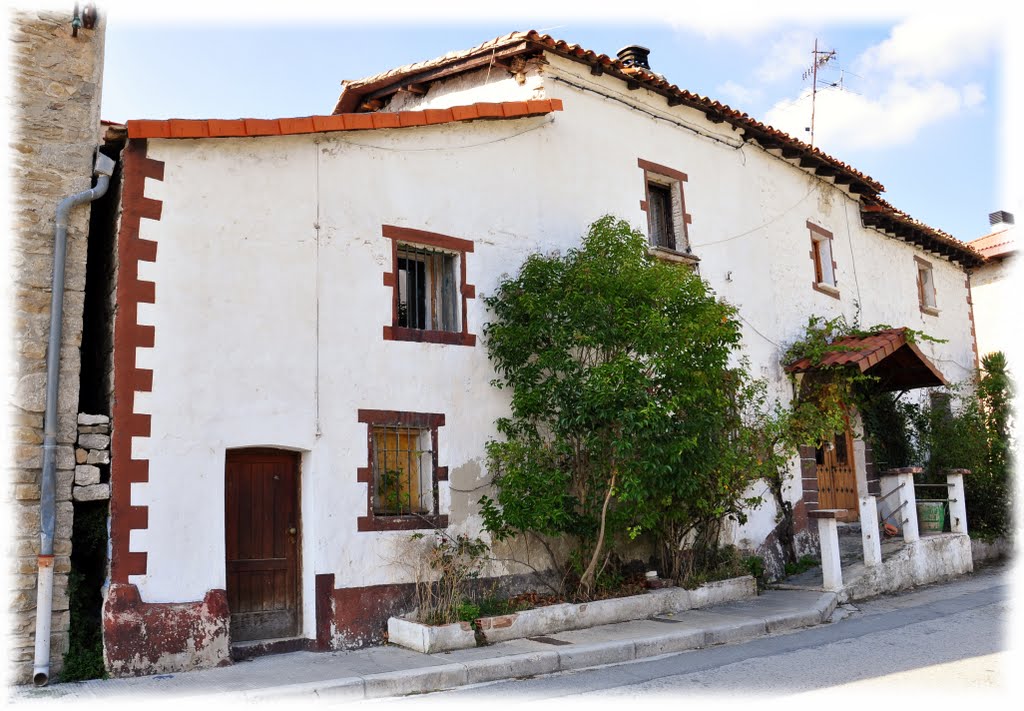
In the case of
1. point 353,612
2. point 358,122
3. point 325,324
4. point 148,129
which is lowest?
point 353,612

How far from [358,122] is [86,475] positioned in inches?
181

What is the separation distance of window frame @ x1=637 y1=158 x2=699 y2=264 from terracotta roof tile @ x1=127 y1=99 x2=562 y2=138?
234 centimetres

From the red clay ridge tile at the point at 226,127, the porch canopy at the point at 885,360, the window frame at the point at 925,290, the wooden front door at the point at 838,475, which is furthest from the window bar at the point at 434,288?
the window frame at the point at 925,290

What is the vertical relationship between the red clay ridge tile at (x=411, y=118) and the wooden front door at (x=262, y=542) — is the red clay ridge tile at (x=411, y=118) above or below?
above

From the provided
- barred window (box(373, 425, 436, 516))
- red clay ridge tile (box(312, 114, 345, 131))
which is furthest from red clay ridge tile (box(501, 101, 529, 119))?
barred window (box(373, 425, 436, 516))

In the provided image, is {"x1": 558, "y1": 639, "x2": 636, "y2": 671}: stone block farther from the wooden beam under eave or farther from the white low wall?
the wooden beam under eave

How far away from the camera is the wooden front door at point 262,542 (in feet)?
27.6

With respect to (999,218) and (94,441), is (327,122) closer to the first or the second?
(94,441)

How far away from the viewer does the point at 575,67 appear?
11.9 metres

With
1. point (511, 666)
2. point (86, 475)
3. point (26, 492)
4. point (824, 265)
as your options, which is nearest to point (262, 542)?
point (86, 475)

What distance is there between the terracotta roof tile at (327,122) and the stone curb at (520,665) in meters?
5.25

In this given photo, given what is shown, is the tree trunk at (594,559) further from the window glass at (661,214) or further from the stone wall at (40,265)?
the stone wall at (40,265)

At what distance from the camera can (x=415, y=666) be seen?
7.43 metres

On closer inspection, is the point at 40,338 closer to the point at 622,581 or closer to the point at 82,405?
the point at 82,405
